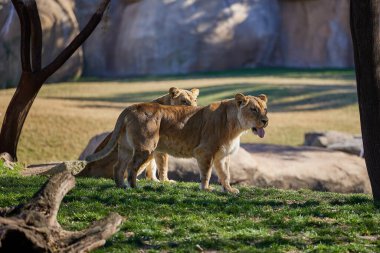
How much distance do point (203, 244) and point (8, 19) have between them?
19.6 metres

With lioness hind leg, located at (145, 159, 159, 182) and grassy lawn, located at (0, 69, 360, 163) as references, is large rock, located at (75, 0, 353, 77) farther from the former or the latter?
lioness hind leg, located at (145, 159, 159, 182)

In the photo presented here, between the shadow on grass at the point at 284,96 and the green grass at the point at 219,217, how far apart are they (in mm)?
12301

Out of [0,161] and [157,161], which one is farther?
[0,161]

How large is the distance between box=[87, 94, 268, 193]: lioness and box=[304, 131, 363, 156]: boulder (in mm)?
7205

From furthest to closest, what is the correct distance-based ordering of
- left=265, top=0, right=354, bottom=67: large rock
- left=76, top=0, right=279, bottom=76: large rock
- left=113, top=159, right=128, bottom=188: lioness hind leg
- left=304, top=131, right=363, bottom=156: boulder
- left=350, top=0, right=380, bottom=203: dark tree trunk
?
1. left=265, top=0, right=354, bottom=67: large rock
2. left=76, top=0, right=279, bottom=76: large rock
3. left=304, top=131, right=363, bottom=156: boulder
4. left=113, top=159, right=128, bottom=188: lioness hind leg
5. left=350, top=0, right=380, bottom=203: dark tree trunk

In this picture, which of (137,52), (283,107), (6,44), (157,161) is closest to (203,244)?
(157,161)

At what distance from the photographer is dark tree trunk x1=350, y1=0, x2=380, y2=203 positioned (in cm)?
950

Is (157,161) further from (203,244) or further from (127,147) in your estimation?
(203,244)

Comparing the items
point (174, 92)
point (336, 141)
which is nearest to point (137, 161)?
point (174, 92)

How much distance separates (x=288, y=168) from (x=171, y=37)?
18249 millimetres

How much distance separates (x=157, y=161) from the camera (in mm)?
12438

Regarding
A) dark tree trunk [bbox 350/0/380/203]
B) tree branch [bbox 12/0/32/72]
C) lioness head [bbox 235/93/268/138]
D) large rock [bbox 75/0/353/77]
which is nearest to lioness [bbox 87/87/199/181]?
lioness head [bbox 235/93/268/138]

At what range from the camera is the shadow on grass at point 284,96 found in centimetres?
2322

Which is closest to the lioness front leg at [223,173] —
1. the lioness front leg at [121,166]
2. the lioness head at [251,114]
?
the lioness head at [251,114]
